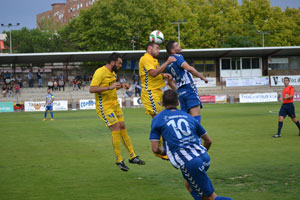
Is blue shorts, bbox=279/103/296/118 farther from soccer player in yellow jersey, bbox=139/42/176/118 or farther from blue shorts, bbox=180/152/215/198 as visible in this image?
blue shorts, bbox=180/152/215/198

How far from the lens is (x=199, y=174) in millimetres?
5340

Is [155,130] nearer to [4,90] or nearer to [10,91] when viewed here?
[10,91]

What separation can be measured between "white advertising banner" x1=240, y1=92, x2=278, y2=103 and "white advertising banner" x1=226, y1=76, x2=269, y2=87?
407cm

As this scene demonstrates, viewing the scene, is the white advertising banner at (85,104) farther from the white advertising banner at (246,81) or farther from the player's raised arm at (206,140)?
the player's raised arm at (206,140)

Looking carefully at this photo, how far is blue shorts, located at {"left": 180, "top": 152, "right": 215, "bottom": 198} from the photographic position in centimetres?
533

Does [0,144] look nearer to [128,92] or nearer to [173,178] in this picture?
[173,178]

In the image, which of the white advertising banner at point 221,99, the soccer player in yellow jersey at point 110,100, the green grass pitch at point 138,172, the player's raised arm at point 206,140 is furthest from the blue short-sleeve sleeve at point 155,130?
the white advertising banner at point 221,99

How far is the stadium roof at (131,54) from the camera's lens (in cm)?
5112

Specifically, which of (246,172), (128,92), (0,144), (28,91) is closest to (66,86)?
(28,91)

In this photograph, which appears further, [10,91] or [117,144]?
[10,91]

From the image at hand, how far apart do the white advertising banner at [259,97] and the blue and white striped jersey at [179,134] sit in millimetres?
41022

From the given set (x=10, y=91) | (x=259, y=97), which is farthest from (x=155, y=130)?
(x=10, y=91)

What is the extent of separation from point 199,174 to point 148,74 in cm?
469

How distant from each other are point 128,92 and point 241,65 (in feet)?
66.4
